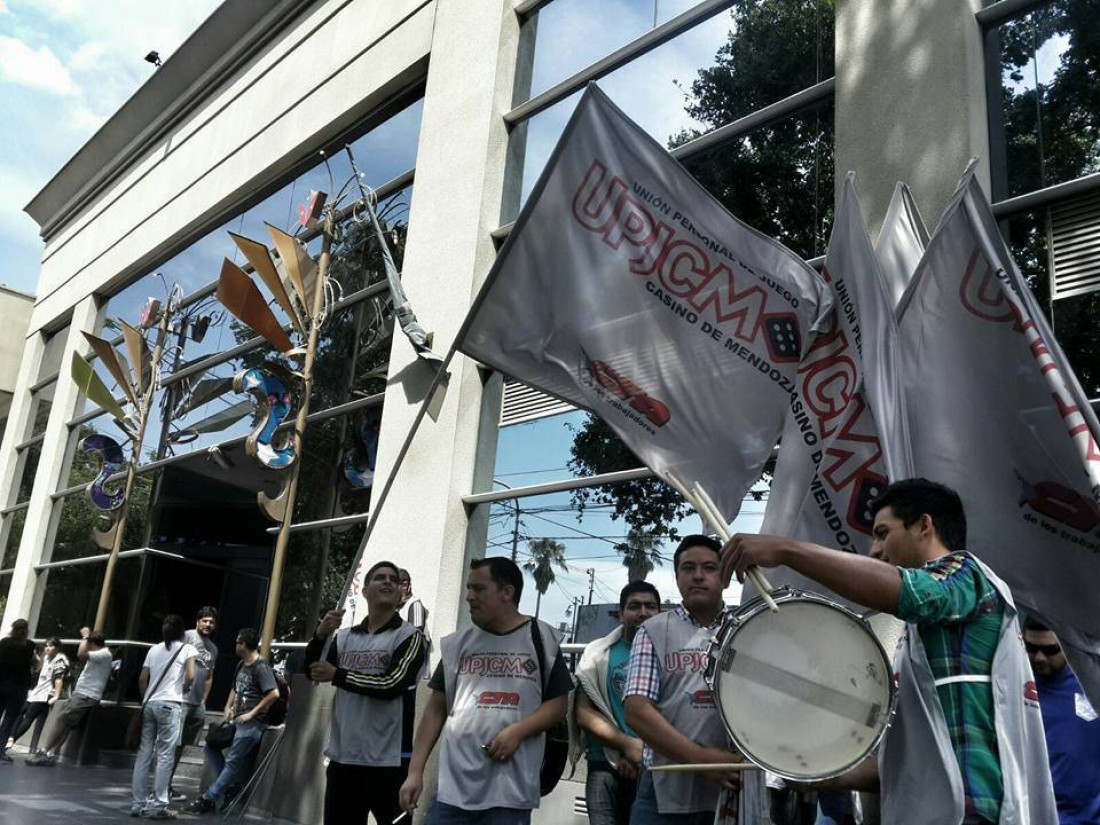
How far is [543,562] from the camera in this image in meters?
9.41

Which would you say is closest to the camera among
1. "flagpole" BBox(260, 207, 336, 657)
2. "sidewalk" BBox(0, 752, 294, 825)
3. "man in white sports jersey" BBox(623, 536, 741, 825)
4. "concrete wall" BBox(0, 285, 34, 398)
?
"man in white sports jersey" BBox(623, 536, 741, 825)

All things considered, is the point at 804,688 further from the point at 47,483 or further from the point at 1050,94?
the point at 47,483

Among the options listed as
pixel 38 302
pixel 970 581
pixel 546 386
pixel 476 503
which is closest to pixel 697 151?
pixel 476 503

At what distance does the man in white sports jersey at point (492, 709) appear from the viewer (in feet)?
15.0

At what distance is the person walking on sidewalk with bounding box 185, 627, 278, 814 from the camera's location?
9602 millimetres

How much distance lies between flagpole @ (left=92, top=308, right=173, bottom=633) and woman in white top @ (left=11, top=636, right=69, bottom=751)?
2.25 ft

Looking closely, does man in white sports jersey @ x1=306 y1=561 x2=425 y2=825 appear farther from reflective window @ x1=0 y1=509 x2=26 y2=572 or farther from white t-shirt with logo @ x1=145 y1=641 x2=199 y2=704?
reflective window @ x1=0 y1=509 x2=26 y2=572

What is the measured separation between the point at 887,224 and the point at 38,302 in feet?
77.9

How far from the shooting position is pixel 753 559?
2.59m

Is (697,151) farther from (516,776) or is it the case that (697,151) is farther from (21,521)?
(21,521)

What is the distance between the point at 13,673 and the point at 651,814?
38.9 ft

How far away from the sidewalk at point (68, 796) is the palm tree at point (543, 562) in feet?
10.1

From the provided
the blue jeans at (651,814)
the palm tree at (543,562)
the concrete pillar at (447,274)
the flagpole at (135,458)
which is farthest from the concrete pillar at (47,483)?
the blue jeans at (651,814)

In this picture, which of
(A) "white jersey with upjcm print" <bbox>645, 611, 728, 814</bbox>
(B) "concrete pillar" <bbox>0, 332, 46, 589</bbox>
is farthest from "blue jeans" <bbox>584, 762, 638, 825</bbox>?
(B) "concrete pillar" <bbox>0, 332, 46, 589</bbox>
